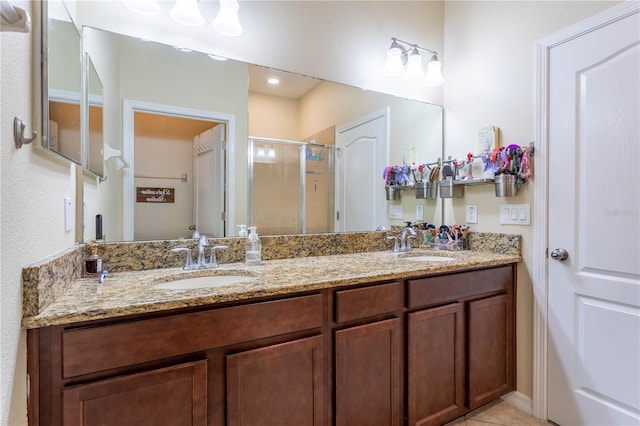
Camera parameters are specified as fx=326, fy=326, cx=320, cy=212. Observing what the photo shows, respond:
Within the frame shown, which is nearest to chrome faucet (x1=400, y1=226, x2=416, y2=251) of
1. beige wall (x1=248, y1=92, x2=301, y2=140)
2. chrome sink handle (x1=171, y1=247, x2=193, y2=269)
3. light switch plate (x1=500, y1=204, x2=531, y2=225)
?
light switch plate (x1=500, y1=204, x2=531, y2=225)

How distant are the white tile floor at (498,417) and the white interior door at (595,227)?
0.42 feet

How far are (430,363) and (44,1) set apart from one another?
1.94m

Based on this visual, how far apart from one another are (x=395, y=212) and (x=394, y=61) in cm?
99

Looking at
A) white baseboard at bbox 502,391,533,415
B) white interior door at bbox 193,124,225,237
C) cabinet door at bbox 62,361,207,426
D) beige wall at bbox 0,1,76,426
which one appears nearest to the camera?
beige wall at bbox 0,1,76,426

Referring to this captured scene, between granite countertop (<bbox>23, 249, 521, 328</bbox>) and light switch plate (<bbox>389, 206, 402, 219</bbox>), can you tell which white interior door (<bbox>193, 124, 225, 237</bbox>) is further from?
light switch plate (<bbox>389, 206, 402, 219</bbox>)

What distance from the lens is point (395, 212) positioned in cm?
229

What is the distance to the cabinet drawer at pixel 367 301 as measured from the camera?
1.30m

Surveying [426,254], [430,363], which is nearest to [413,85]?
[426,254]

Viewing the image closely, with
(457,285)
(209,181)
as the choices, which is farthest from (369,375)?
(209,181)

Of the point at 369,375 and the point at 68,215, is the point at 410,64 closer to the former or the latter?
the point at 369,375

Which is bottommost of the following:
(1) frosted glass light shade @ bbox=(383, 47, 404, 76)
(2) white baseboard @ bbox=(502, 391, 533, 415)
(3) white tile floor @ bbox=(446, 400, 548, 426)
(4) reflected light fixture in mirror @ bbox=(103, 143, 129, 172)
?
(3) white tile floor @ bbox=(446, 400, 548, 426)

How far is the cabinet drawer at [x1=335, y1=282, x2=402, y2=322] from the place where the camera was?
1297mm

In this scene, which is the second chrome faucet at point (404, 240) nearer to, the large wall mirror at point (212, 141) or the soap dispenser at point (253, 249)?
the large wall mirror at point (212, 141)

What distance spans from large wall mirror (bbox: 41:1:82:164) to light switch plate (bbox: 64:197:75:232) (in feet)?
0.48
